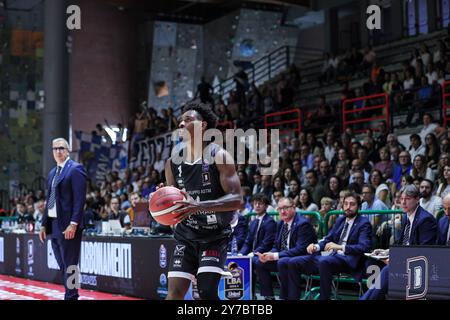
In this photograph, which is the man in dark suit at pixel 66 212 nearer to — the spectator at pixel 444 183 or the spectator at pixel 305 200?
the spectator at pixel 305 200

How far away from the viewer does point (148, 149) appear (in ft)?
77.4

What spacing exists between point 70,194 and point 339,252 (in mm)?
3405

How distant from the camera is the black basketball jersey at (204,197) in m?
5.95

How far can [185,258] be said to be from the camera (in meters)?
5.97

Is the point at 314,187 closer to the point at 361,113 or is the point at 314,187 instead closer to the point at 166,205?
the point at 361,113

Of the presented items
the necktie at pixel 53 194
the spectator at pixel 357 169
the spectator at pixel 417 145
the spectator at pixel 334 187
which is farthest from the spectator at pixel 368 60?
the necktie at pixel 53 194

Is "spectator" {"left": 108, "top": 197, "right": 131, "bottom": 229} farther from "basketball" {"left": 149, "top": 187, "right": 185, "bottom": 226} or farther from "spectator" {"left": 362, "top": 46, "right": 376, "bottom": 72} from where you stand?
"spectator" {"left": 362, "top": 46, "right": 376, "bottom": 72}

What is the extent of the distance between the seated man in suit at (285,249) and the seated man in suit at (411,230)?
160 centimetres

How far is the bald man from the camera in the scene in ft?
26.3

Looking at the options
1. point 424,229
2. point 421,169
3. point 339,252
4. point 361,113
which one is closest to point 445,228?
point 424,229

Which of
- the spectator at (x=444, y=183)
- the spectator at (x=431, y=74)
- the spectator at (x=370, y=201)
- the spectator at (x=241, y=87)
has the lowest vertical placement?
the spectator at (x=370, y=201)

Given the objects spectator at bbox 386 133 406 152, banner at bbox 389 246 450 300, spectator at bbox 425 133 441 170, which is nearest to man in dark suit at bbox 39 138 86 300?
banner at bbox 389 246 450 300

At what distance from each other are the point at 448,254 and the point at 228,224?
2.20 metres

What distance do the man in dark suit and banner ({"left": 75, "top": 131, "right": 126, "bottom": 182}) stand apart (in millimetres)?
15369
